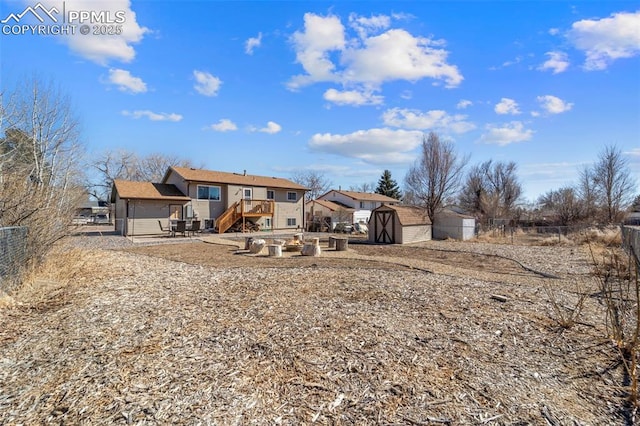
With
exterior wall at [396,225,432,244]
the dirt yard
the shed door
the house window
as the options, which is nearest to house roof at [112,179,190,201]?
the house window

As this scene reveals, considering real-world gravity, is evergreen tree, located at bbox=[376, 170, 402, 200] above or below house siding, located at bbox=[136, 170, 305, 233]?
above

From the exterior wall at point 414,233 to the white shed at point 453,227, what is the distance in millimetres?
877

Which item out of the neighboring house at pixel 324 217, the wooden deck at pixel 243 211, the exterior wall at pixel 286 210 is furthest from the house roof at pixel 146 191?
the neighboring house at pixel 324 217

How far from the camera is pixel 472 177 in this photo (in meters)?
42.0

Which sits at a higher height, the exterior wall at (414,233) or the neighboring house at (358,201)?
the neighboring house at (358,201)

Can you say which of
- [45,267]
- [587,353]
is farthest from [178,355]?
[45,267]

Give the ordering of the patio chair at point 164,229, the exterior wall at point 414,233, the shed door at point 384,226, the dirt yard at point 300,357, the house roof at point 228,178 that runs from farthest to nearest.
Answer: the house roof at point 228,178, the patio chair at point 164,229, the shed door at point 384,226, the exterior wall at point 414,233, the dirt yard at point 300,357

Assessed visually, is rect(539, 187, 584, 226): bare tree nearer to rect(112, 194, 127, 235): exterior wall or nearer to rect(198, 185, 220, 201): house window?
rect(198, 185, 220, 201): house window

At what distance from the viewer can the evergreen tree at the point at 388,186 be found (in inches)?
2068

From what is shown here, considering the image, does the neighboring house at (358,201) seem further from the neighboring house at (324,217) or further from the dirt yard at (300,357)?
the dirt yard at (300,357)

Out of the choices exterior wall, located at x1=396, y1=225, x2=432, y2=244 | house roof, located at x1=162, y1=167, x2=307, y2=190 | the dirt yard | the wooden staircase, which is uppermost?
house roof, located at x1=162, y1=167, x2=307, y2=190

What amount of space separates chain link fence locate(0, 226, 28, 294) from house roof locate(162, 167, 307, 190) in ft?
60.6

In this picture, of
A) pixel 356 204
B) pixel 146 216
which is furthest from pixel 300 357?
pixel 356 204

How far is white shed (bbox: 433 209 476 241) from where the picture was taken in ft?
71.1
